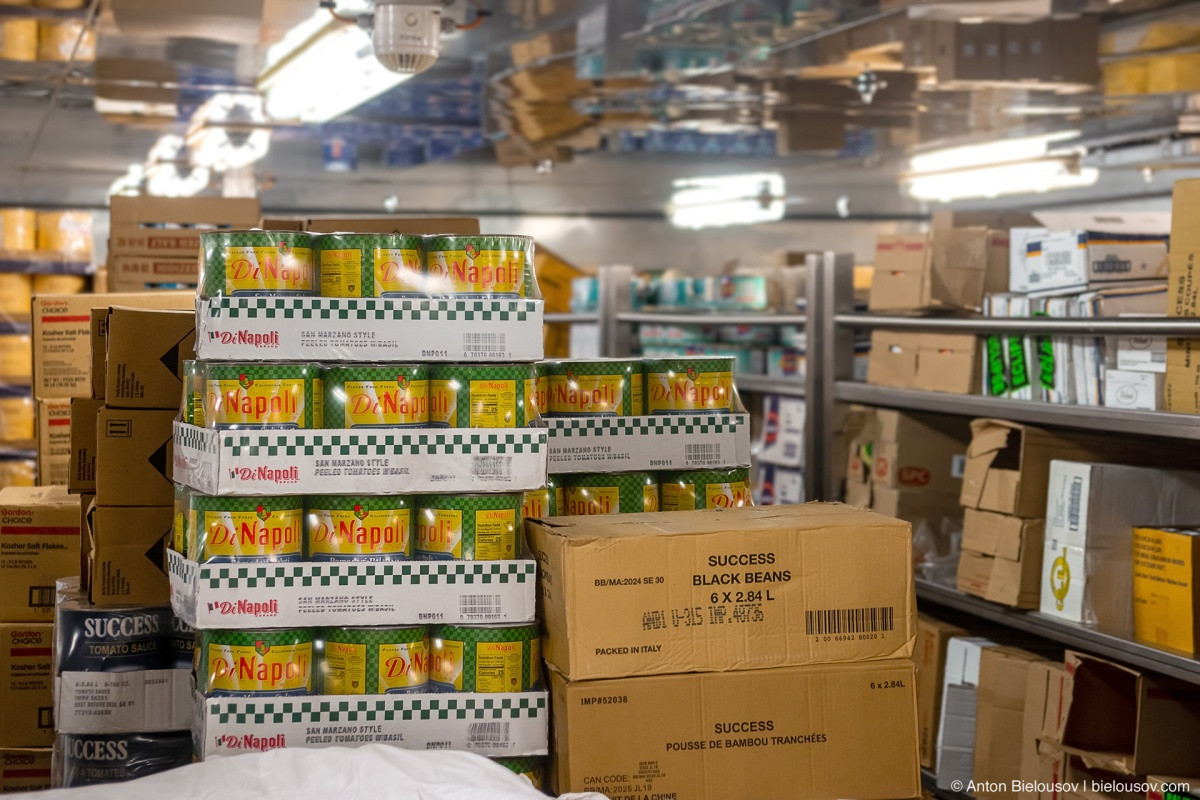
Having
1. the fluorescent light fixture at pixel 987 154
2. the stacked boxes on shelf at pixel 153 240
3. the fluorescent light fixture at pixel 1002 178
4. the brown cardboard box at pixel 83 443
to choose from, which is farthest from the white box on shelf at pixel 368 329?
the fluorescent light fixture at pixel 1002 178

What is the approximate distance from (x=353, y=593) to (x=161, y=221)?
9.11 ft

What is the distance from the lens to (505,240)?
9.07ft

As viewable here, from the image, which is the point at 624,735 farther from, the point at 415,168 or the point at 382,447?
the point at 415,168

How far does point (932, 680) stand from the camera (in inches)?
181

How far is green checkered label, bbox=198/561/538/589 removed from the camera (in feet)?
8.62

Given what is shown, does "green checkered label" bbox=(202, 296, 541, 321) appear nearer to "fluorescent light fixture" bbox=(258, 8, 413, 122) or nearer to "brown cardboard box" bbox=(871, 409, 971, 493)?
"brown cardboard box" bbox=(871, 409, 971, 493)

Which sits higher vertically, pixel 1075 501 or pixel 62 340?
pixel 62 340

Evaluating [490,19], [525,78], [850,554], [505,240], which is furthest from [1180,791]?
[525,78]

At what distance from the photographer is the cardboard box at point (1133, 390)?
12.1 feet

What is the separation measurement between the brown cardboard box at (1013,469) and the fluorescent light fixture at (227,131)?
5.08 m

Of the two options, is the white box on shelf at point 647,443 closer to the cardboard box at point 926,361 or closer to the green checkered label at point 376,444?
the green checkered label at point 376,444

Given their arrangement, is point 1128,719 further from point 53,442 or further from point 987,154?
point 987,154

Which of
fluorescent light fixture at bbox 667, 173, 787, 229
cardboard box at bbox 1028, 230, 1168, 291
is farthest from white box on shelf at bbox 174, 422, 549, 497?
fluorescent light fixture at bbox 667, 173, 787, 229

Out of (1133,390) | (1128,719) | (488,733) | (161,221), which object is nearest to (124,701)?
(488,733)
